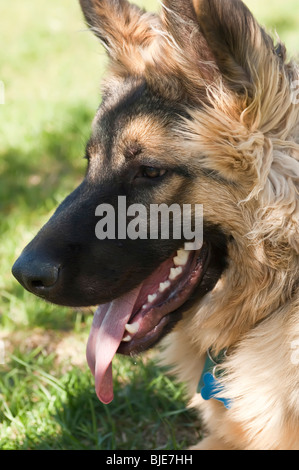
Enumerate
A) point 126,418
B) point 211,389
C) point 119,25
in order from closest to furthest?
point 211,389
point 119,25
point 126,418

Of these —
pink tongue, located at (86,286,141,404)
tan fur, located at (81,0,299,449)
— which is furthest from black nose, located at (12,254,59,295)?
tan fur, located at (81,0,299,449)

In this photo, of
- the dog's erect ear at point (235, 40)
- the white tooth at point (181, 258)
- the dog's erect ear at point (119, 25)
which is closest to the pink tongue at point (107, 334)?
the white tooth at point (181, 258)

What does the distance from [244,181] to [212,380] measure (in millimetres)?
971

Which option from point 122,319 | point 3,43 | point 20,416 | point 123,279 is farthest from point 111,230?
point 3,43

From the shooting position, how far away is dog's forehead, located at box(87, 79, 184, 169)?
2434mm

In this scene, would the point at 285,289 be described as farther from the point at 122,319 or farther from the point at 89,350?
the point at 89,350

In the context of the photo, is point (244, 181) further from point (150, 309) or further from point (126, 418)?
point (126, 418)

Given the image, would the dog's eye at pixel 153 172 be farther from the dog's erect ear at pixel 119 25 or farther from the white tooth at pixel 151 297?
the dog's erect ear at pixel 119 25

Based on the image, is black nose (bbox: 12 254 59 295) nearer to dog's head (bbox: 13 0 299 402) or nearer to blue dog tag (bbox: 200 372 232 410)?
dog's head (bbox: 13 0 299 402)

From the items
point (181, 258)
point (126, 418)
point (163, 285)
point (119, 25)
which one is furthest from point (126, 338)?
point (119, 25)

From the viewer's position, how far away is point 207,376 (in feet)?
8.93

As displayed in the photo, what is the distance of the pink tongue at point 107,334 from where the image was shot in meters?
2.59

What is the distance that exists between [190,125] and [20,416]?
1.82 m

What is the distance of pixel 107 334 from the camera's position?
8.60ft
